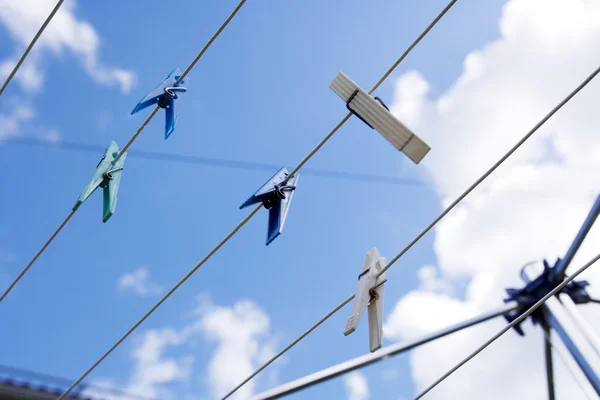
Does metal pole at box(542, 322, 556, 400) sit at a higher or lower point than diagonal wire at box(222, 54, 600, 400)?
higher

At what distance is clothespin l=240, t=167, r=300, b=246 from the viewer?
3289 millimetres

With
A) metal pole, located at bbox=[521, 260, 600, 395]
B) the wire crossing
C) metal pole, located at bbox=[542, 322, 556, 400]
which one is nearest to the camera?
the wire crossing

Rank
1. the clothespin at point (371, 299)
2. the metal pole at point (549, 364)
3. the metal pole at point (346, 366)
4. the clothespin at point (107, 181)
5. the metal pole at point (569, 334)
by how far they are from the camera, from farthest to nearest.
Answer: the metal pole at point (549, 364)
the metal pole at point (569, 334)
the metal pole at point (346, 366)
the clothespin at point (107, 181)
the clothespin at point (371, 299)

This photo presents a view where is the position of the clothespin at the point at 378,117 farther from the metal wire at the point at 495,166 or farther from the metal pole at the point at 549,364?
Answer: the metal pole at the point at 549,364

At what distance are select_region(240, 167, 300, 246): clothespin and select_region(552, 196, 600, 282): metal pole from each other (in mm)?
2674

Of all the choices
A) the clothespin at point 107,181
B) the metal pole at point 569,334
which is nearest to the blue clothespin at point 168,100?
the clothespin at point 107,181

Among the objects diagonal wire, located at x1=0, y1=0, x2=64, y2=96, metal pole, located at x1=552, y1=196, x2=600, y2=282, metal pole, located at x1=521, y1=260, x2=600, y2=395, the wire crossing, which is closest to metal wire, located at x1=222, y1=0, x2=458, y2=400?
the wire crossing

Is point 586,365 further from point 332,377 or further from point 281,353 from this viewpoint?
point 281,353

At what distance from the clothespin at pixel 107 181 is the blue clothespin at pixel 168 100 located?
1.27 feet

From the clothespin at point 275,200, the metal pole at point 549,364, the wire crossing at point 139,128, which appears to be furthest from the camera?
the metal pole at point 549,364

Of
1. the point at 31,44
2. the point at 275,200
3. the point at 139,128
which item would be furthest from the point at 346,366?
the point at 31,44

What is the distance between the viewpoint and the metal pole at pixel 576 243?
4.62 m

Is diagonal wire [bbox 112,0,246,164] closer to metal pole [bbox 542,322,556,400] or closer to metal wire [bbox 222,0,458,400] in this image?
metal wire [bbox 222,0,458,400]

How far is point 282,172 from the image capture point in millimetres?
3473
